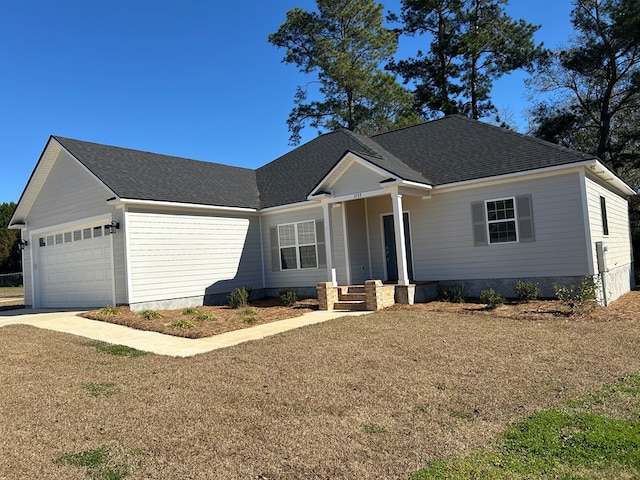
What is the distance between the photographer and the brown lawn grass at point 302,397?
13.2 feet

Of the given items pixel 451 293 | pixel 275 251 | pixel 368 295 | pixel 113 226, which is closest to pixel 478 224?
pixel 451 293

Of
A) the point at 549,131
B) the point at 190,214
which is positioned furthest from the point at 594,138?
the point at 190,214

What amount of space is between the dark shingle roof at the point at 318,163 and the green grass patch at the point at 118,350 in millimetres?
5817

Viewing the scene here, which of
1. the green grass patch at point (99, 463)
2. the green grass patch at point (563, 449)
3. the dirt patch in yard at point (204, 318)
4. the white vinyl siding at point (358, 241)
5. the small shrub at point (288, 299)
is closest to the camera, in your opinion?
the green grass patch at point (563, 449)

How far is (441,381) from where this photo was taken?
6059mm

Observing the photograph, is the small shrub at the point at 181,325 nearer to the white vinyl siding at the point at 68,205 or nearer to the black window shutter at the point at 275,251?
the white vinyl siding at the point at 68,205

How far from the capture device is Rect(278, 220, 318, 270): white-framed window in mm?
16547

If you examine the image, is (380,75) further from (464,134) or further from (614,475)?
(614,475)

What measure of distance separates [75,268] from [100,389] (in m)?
11.4

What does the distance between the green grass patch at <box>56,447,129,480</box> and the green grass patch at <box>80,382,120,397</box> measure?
187 cm

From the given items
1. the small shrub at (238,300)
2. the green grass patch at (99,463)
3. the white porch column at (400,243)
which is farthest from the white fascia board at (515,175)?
the green grass patch at (99,463)

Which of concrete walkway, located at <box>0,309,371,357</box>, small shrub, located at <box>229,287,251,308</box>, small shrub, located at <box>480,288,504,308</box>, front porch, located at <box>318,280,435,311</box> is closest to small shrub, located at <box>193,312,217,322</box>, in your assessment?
concrete walkway, located at <box>0,309,371,357</box>

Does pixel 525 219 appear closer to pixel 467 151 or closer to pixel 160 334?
pixel 467 151

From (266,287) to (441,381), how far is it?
12323mm
